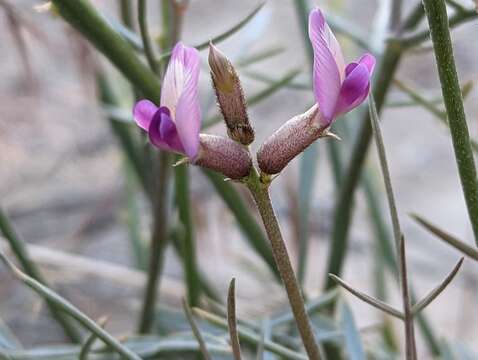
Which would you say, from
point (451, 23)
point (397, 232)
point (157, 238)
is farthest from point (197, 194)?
point (397, 232)

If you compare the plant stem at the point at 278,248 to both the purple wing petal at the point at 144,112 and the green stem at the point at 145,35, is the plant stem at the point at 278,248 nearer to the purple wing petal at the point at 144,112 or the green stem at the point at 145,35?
the purple wing petal at the point at 144,112

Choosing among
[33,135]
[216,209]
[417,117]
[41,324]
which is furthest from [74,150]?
[417,117]

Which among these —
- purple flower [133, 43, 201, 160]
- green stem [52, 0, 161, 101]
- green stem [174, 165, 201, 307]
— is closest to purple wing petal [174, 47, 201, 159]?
purple flower [133, 43, 201, 160]

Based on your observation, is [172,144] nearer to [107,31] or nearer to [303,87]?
[107,31]

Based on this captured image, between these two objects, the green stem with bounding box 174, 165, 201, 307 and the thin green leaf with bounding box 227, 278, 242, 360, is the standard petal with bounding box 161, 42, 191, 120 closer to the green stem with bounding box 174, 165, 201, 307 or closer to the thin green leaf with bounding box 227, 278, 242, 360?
the thin green leaf with bounding box 227, 278, 242, 360

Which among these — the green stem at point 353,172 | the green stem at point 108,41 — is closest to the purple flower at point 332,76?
the green stem at point 108,41

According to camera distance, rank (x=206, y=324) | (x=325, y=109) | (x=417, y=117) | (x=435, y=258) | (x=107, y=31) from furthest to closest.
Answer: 1. (x=417, y=117)
2. (x=435, y=258)
3. (x=206, y=324)
4. (x=107, y=31)
5. (x=325, y=109)

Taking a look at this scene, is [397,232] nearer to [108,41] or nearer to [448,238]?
[448,238]
